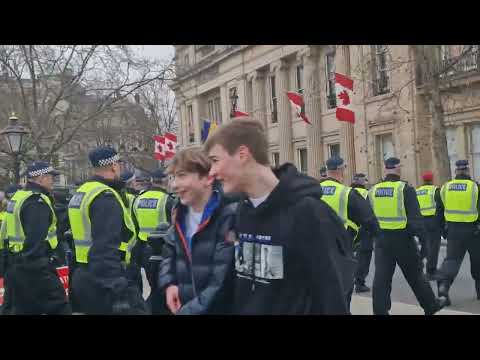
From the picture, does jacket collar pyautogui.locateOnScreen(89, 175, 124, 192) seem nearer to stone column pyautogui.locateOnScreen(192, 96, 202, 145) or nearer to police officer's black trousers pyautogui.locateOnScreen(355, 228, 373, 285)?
police officer's black trousers pyautogui.locateOnScreen(355, 228, 373, 285)

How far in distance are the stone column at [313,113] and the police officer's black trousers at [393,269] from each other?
22769 mm

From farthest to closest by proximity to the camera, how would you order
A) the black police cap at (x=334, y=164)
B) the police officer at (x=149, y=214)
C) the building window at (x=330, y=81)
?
the building window at (x=330, y=81), the police officer at (x=149, y=214), the black police cap at (x=334, y=164)

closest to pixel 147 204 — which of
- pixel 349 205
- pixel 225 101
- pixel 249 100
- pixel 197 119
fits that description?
pixel 349 205

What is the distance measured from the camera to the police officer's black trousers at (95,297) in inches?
196

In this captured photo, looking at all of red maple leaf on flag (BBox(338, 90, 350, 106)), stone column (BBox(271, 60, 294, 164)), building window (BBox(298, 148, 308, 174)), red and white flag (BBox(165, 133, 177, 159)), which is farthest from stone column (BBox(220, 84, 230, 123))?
red maple leaf on flag (BBox(338, 90, 350, 106))

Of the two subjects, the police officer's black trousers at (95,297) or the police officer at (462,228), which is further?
the police officer at (462,228)

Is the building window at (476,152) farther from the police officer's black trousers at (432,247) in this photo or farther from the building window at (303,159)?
the building window at (303,159)

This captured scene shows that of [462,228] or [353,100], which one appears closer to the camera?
[462,228]

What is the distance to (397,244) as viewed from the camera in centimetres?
783

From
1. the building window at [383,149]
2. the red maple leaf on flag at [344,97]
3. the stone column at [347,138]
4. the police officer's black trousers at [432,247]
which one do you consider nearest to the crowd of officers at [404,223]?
the police officer's black trousers at [432,247]

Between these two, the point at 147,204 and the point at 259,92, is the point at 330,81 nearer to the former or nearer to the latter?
the point at 259,92

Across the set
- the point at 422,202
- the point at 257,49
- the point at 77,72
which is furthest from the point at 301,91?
the point at 422,202

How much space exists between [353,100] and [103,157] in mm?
23040
